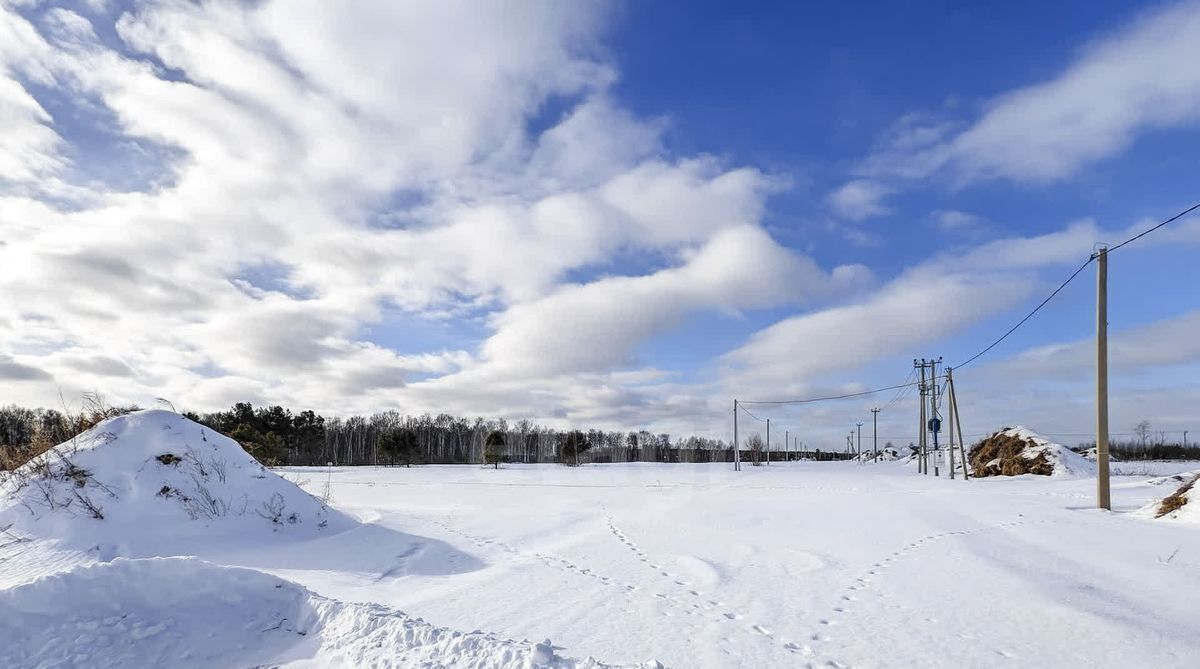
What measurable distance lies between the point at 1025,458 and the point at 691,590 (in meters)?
30.5

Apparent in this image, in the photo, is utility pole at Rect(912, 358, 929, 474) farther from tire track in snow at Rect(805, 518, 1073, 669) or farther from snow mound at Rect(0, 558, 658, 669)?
snow mound at Rect(0, 558, 658, 669)

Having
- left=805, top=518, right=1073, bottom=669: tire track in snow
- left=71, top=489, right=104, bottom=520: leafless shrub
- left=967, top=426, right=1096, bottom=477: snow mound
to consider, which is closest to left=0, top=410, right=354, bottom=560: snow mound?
left=71, top=489, right=104, bottom=520: leafless shrub

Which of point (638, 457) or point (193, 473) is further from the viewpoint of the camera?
point (638, 457)

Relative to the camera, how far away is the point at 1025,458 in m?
30.2

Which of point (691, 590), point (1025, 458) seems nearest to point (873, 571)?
point (691, 590)

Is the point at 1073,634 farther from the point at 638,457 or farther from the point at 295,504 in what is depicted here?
the point at 638,457

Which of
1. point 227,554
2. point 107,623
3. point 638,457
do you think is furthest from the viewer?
point 638,457

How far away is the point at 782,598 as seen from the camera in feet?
21.5

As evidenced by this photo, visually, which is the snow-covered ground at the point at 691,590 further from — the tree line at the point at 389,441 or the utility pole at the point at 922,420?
the utility pole at the point at 922,420

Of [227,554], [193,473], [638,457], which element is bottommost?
[638,457]

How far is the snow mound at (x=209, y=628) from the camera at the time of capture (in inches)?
173

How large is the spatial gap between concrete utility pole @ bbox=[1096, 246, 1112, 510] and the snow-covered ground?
184 centimetres

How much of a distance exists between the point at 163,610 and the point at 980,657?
21.8 ft

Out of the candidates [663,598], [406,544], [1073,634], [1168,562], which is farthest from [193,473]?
[1168,562]
